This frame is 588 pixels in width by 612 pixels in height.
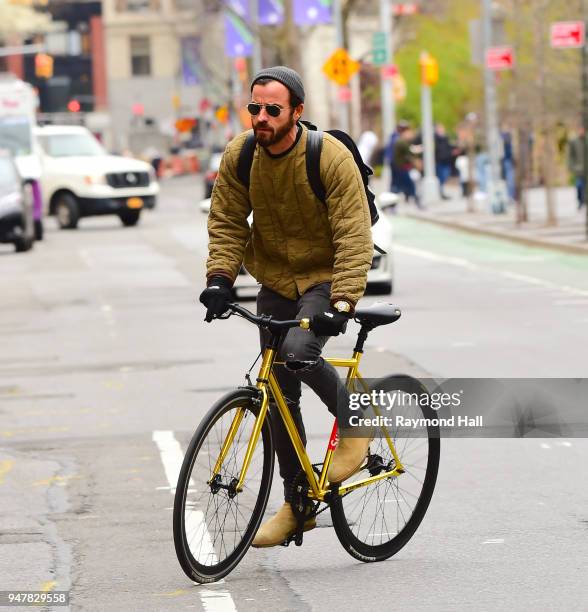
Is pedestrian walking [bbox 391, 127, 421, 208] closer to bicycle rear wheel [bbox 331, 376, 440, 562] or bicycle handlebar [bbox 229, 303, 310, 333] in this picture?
bicycle rear wheel [bbox 331, 376, 440, 562]

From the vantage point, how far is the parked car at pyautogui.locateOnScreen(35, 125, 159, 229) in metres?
37.6

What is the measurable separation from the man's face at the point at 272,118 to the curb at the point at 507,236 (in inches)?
736

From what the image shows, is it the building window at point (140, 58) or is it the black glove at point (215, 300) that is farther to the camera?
the building window at point (140, 58)

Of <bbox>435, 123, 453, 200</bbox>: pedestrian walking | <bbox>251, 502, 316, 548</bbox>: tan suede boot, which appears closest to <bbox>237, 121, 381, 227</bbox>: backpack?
<bbox>251, 502, 316, 548</bbox>: tan suede boot

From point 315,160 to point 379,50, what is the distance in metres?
37.4

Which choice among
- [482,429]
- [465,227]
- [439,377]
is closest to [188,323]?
[439,377]

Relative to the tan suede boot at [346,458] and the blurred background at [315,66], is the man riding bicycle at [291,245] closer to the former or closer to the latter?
the tan suede boot at [346,458]

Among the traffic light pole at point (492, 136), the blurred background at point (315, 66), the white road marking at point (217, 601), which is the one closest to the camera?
the white road marking at point (217, 601)

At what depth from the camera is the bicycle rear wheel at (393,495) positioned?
6.89 m

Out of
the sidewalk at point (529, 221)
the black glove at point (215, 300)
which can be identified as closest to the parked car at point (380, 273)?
the sidewalk at point (529, 221)

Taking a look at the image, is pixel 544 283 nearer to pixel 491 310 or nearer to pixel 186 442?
pixel 491 310

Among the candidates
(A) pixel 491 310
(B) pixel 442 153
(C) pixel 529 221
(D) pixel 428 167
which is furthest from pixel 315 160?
(B) pixel 442 153

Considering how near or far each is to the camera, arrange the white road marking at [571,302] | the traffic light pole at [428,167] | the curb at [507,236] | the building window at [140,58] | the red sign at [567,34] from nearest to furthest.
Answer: the white road marking at [571,302] < the curb at [507,236] < the red sign at [567,34] < the traffic light pole at [428,167] < the building window at [140,58]

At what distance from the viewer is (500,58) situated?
31.8 m
